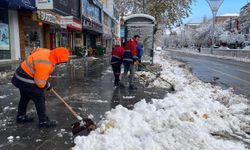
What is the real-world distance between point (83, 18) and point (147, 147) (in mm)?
29645

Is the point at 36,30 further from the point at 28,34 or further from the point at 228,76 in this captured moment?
the point at 228,76

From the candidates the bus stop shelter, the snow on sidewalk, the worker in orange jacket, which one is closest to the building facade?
the bus stop shelter

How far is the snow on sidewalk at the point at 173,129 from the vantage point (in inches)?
177

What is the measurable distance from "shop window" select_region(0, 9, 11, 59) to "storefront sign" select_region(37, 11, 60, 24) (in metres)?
1.93

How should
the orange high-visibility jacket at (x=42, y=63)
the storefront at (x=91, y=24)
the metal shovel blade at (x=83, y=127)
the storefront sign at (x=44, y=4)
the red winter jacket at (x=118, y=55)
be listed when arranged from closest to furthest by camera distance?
the orange high-visibility jacket at (x=42, y=63) → the metal shovel blade at (x=83, y=127) → the red winter jacket at (x=118, y=55) → the storefront sign at (x=44, y=4) → the storefront at (x=91, y=24)

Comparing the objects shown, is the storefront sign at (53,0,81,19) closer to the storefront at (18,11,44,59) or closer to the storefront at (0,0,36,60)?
the storefront at (18,11,44,59)

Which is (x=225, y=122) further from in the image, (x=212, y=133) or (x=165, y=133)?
(x=165, y=133)

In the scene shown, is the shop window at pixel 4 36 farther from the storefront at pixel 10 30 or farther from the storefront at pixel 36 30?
the storefront at pixel 36 30

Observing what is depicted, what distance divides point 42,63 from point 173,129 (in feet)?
7.85

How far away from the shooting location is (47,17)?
67.2 feet

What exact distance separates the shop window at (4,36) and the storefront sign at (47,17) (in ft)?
6.35

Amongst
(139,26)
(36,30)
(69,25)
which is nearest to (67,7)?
(69,25)

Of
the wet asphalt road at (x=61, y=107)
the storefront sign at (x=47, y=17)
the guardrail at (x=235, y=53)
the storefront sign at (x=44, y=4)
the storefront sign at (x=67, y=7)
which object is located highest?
the storefront sign at (x=67, y=7)

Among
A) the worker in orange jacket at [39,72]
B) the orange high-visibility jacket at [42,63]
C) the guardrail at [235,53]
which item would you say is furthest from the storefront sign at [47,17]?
the guardrail at [235,53]
